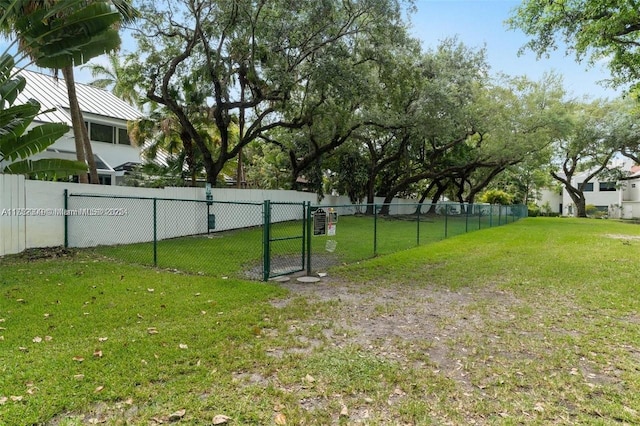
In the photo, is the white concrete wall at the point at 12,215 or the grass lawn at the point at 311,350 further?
the white concrete wall at the point at 12,215

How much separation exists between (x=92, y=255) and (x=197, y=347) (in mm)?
6373

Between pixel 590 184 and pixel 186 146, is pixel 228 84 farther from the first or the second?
pixel 590 184

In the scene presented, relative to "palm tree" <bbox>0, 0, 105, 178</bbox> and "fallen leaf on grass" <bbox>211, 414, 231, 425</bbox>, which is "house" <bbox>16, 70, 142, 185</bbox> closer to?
"palm tree" <bbox>0, 0, 105, 178</bbox>

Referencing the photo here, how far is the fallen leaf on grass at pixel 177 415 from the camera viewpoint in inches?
106

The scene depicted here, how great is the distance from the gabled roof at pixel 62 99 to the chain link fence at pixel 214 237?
6949 mm

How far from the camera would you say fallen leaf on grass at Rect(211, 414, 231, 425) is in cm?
266

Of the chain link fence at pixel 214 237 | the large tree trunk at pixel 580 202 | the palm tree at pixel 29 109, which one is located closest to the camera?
the palm tree at pixel 29 109

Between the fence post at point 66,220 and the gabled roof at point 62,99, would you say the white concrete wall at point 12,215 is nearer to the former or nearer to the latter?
the fence post at point 66,220

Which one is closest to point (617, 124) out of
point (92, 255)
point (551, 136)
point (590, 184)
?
point (551, 136)

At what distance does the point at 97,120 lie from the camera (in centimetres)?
1842

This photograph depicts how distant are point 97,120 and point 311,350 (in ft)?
62.3

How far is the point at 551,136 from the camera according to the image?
24.0 meters

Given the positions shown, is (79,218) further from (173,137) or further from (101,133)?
(101,133)

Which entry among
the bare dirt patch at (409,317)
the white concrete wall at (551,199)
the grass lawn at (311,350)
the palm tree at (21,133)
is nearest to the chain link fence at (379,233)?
the bare dirt patch at (409,317)
